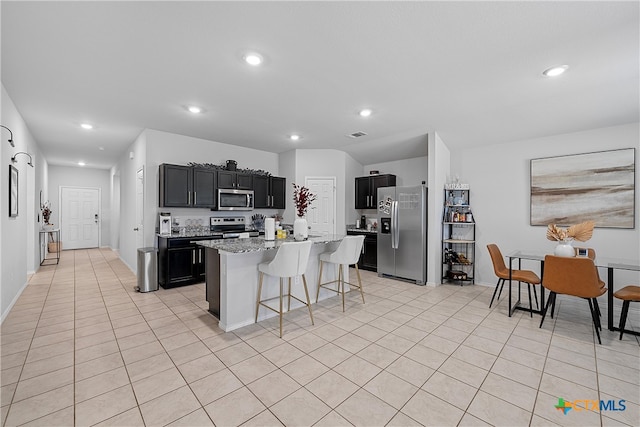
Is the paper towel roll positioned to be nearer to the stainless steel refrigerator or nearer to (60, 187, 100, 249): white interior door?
the stainless steel refrigerator

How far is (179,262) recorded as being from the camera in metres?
4.66

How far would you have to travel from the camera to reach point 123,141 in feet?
18.7

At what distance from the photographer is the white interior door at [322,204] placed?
20.5 ft

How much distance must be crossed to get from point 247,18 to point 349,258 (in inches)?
109

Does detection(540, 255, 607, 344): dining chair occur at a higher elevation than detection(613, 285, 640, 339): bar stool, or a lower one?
higher

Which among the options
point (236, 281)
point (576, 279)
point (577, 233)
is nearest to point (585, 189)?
point (577, 233)

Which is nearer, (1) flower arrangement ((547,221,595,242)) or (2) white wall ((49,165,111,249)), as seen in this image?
(1) flower arrangement ((547,221,595,242))

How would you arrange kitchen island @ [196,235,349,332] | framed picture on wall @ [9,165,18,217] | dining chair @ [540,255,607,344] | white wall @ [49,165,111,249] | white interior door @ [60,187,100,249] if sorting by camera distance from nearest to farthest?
1. dining chair @ [540,255,607,344]
2. kitchen island @ [196,235,349,332]
3. framed picture on wall @ [9,165,18,217]
4. white wall @ [49,165,111,249]
5. white interior door @ [60,187,100,249]

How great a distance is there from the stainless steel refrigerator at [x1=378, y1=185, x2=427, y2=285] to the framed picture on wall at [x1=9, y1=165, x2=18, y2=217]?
5.45 m

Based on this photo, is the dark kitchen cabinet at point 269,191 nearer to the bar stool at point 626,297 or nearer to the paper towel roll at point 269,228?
the paper towel roll at point 269,228

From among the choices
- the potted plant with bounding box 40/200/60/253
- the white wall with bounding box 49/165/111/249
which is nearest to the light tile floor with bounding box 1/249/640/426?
the potted plant with bounding box 40/200/60/253

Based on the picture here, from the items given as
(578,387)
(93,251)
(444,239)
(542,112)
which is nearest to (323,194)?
(444,239)

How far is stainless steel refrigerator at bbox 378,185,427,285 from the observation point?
5.00 metres

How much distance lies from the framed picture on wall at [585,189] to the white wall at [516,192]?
100mm
